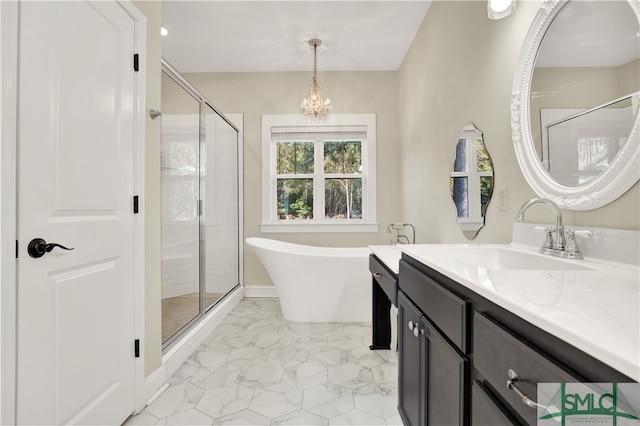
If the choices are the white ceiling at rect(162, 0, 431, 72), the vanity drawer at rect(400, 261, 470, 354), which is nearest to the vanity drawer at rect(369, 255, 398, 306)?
the vanity drawer at rect(400, 261, 470, 354)

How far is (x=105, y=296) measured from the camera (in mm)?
1370

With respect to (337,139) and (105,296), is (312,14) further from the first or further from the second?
(105,296)

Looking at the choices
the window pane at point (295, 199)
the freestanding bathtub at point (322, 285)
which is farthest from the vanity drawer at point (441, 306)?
the window pane at point (295, 199)

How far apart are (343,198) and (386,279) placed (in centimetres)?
224

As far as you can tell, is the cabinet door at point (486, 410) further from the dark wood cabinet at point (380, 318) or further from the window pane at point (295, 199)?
the window pane at point (295, 199)

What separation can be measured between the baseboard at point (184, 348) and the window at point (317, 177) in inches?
48.4

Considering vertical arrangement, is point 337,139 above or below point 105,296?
above

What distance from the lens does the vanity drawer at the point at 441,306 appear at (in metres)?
0.78

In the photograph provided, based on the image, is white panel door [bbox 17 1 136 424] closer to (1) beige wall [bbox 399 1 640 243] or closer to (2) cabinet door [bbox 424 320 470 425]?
(2) cabinet door [bbox 424 320 470 425]

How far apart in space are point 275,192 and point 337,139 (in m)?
1.00

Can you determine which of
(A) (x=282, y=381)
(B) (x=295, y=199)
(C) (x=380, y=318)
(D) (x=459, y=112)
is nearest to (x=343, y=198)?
(B) (x=295, y=199)

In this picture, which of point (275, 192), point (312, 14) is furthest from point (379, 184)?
point (312, 14)

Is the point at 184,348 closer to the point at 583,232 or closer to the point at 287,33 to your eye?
the point at 583,232

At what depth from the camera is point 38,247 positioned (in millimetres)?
1050
